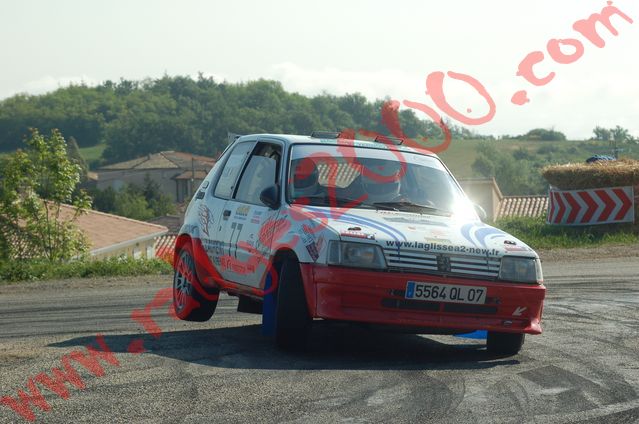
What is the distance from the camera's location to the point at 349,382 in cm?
690

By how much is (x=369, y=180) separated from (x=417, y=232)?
3.84 feet

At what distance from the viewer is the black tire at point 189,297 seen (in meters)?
10.5

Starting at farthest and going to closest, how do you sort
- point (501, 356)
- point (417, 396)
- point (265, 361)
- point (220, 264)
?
point (220, 264) < point (501, 356) < point (265, 361) < point (417, 396)

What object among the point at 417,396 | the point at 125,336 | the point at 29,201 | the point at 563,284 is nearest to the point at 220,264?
the point at 125,336

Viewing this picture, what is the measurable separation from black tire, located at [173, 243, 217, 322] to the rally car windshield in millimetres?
1799

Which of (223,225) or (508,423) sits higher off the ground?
(223,225)

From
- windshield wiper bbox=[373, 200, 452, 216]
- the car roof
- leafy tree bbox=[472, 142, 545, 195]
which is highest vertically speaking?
the car roof

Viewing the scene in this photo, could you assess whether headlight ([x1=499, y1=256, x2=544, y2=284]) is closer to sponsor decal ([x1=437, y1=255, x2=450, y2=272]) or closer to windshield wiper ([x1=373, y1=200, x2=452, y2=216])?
sponsor decal ([x1=437, y1=255, x2=450, y2=272])

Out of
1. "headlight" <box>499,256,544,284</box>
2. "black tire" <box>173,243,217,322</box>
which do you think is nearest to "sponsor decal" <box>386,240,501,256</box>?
"headlight" <box>499,256,544,284</box>

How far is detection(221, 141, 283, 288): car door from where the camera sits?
898 cm

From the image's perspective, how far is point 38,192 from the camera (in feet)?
91.9

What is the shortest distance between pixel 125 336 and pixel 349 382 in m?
3.08

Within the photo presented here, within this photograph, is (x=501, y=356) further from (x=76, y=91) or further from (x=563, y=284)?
(x=76, y=91)

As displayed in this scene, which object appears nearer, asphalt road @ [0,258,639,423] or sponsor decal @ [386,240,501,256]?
asphalt road @ [0,258,639,423]
